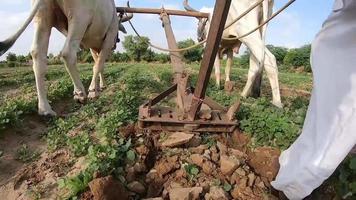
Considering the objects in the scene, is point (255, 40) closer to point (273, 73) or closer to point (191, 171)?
point (273, 73)

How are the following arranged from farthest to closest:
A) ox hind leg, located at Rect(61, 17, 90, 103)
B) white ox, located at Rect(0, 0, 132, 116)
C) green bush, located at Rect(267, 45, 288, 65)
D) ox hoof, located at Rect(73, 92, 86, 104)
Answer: green bush, located at Rect(267, 45, 288, 65), ox hoof, located at Rect(73, 92, 86, 104), ox hind leg, located at Rect(61, 17, 90, 103), white ox, located at Rect(0, 0, 132, 116)

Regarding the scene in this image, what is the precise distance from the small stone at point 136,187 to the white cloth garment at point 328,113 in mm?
1264

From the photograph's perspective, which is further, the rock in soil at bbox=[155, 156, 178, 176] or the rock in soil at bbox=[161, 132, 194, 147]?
the rock in soil at bbox=[161, 132, 194, 147]

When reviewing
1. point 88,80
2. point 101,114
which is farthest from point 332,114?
point 88,80

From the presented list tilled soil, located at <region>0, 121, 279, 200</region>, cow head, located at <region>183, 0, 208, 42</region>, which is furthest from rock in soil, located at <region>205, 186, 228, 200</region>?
cow head, located at <region>183, 0, 208, 42</region>

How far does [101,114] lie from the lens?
17.7ft

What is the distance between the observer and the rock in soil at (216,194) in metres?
3.41

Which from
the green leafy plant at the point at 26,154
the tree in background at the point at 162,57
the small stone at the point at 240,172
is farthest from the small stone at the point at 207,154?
the tree in background at the point at 162,57

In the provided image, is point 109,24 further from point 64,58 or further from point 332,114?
point 332,114

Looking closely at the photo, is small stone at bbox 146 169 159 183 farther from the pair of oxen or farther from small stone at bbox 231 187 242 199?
the pair of oxen

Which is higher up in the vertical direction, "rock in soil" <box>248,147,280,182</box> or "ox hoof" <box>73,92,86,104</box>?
"ox hoof" <box>73,92,86,104</box>

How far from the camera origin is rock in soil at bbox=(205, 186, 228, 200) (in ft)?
11.2

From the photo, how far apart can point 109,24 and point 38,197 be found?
11.7 ft

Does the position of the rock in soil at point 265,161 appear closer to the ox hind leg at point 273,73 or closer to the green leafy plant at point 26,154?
the ox hind leg at point 273,73
